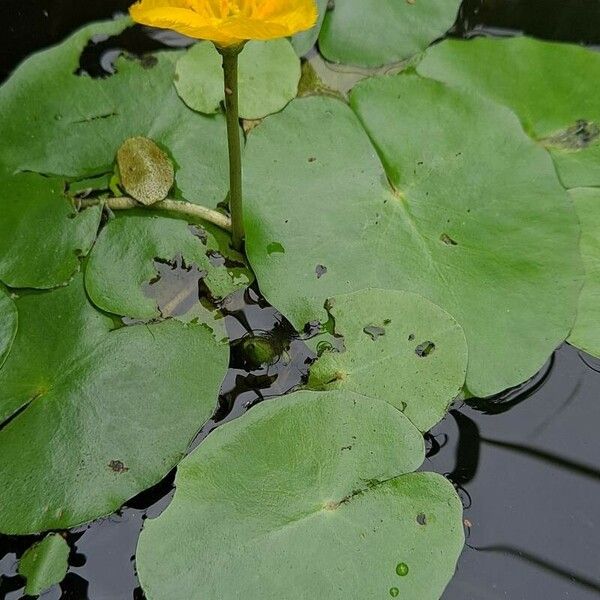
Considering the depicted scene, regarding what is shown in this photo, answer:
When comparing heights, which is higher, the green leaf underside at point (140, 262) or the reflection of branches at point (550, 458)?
the green leaf underside at point (140, 262)

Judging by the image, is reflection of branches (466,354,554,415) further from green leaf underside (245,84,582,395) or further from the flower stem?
the flower stem

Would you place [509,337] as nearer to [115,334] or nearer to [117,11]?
[115,334]

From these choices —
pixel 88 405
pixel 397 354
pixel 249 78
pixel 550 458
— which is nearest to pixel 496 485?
pixel 550 458

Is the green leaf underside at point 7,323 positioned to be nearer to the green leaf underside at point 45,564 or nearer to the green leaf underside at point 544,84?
the green leaf underside at point 45,564

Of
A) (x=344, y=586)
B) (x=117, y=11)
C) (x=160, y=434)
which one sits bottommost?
(x=344, y=586)

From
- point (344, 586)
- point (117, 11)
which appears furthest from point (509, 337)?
point (117, 11)

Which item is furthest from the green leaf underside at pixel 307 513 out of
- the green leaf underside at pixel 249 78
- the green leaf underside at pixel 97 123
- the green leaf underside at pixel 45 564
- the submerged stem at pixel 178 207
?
the green leaf underside at pixel 249 78
